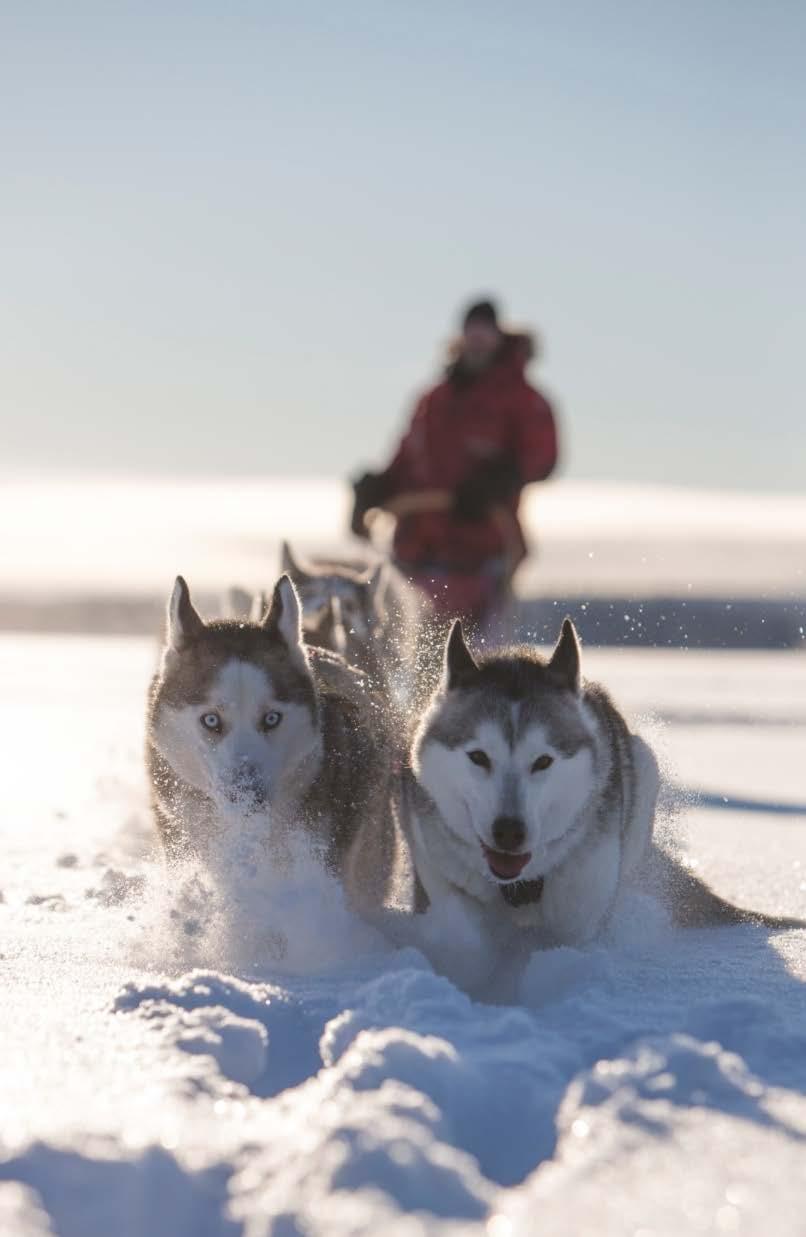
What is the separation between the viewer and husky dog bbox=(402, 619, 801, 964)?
3422 millimetres

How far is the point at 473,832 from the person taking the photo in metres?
3.49

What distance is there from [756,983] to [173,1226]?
1824 mm

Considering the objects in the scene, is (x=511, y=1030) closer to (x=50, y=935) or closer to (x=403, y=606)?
(x=50, y=935)

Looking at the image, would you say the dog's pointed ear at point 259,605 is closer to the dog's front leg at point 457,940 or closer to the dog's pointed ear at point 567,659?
the dog's pointed ear at point 567,659

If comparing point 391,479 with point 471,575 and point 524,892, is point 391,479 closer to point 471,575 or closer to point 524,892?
point 471,575

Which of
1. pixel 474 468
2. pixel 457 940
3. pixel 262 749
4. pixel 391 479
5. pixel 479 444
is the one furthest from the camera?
pixel 391 479

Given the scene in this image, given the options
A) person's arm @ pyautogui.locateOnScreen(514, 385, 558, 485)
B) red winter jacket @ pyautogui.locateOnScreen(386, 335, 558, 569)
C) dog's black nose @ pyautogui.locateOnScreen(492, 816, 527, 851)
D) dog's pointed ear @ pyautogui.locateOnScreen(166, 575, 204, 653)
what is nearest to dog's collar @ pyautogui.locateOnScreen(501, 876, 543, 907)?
dog's black nose @ pyautogui.locateOnScreen(492, 816, 527, 851)

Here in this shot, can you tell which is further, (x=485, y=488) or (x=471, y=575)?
(x=471, y=575)

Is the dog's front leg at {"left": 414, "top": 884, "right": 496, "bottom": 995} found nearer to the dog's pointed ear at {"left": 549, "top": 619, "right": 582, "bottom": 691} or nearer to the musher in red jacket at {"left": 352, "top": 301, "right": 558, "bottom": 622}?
the dog's pointed ear at {"left": 549, "top": 619, "right": 582, "bottom": 691}

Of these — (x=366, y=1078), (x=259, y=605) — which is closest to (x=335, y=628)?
(x=259, y=605)

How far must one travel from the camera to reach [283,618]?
433cm

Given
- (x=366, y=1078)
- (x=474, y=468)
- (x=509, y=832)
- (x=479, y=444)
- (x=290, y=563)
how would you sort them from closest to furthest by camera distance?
1. (x=366, y=1078)
2. (x=509, y=832)
3. (x=290, y=563)
4. (x=474, y=468)
5. (x=479, y=444)

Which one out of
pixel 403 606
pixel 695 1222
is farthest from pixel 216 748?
pixel 403 606

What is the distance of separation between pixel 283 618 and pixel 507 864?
1.30m
